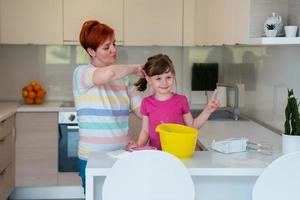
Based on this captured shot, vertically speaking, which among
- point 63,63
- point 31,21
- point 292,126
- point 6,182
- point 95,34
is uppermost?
point 31,21

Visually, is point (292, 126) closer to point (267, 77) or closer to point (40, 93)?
point (267, 77)

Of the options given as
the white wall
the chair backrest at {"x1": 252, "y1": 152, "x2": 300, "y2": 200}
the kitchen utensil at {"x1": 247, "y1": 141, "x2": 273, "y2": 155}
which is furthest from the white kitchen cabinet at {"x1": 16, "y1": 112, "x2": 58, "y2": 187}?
the chair backrest at {"x1": 252, "y1": 152, "x2": 300, "y2": 200}

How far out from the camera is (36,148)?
13.8 feet

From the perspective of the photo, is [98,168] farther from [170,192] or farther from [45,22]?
[45,22]

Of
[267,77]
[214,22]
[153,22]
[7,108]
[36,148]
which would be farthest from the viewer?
[153,22]

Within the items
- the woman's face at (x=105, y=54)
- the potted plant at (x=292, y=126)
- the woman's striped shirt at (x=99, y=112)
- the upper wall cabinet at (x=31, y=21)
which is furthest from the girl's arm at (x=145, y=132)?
Answer: the upper wall cabinet at (x=31, y=21)

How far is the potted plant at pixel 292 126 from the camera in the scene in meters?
2.13

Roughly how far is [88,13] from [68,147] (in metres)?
1.17

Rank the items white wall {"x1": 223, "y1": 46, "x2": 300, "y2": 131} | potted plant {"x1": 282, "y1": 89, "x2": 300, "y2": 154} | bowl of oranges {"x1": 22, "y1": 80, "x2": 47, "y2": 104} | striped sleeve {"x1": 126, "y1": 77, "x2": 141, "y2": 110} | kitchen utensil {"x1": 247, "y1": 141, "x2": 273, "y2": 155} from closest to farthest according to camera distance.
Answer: potted plant {"x1": 282, "y1": 89, "x2": 300, "y2": 154}
kitchen utensil {"x1": 247, "y1": 141, "x2": 273, "y2": 155}
striped sleeve {"x1": 126, "y1": 77, "x2": 141, "y2": 110}
white wall {"x1": 223, "y1": 46, "x2": 300, "y2": 131}
bowl of oranges {"x1": 22, "y1": 80, "x2": 47, "y2": 104}

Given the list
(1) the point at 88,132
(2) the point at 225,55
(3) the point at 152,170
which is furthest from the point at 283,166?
(2) the point at 225,55

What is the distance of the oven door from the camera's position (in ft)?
13.7

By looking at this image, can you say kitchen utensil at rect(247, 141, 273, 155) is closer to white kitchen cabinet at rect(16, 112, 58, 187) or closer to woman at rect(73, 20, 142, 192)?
woman at rect(73, 20, 142, 192)

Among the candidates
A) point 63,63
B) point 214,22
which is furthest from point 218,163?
point 63,63

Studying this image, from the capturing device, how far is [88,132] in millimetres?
2324
